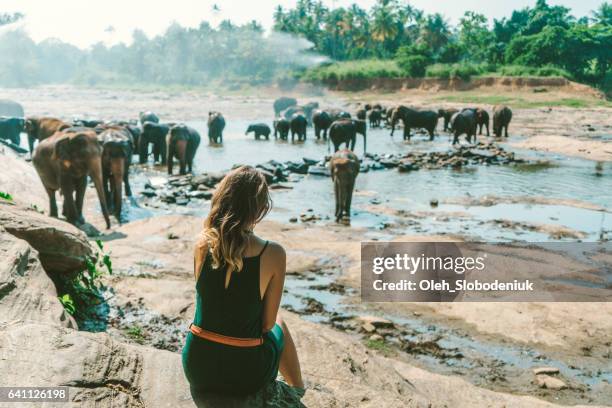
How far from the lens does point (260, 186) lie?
3229mm

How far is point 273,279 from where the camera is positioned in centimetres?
331

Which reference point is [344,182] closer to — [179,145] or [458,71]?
[179,145]

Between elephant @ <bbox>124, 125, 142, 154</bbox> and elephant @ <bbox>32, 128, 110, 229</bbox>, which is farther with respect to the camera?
elephant @ <bbox>124, 125, 142, 154</bbox>

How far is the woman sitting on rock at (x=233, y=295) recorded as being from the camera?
3.13 meters

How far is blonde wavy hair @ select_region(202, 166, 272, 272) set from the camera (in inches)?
123

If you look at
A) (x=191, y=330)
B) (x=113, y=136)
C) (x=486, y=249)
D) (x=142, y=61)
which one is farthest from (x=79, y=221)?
(x=142, y=61)

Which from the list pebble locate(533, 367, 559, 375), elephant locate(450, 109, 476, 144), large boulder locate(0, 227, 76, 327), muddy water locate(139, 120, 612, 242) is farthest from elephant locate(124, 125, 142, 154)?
pebble locate(533, 367, 559, 375)

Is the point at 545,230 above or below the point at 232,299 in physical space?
below

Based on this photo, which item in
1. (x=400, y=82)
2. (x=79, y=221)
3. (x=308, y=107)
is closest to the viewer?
(x=79, y=221)

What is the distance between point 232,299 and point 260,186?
2.01 ft

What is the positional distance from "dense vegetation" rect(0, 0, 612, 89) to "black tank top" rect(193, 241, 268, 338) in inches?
1967

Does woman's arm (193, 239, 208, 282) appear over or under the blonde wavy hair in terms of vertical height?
under

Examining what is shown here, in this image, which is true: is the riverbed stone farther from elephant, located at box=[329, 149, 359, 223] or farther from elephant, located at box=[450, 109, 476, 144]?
elephant, located at box=[450, 109, 476, 144]

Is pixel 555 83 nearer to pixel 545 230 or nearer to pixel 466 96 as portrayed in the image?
pixel 466 96
